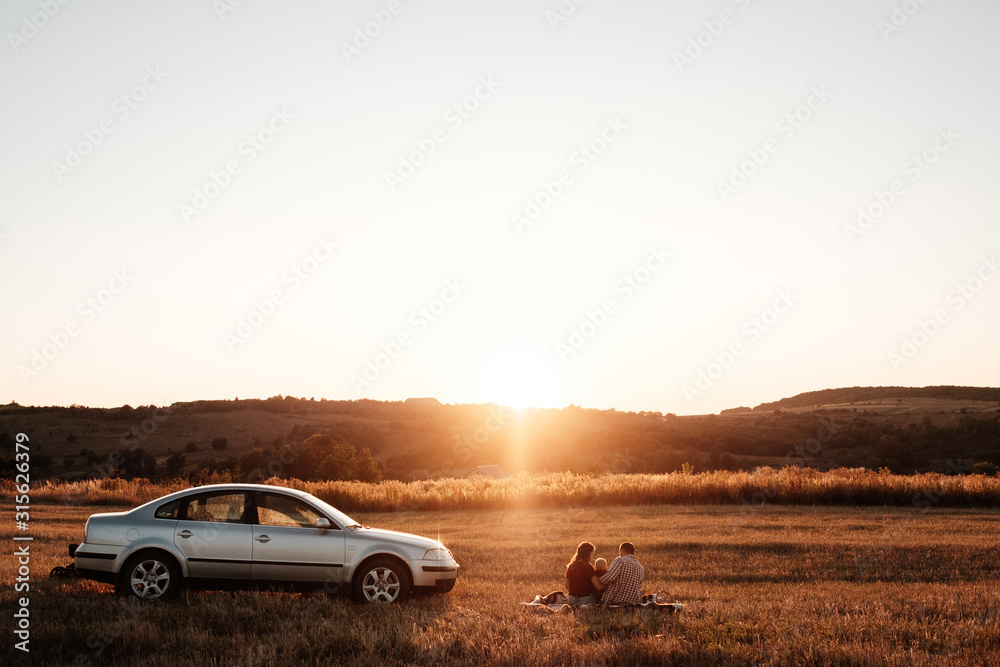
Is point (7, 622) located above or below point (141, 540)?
below

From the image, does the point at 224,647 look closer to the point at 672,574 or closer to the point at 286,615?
the point at 286,615

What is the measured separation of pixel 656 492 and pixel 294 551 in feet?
77.3

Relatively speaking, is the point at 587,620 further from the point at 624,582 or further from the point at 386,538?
the point at 386,538

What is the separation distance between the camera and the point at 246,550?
1089cm

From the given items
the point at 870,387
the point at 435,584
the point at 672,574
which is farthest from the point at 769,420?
the point at 435,584

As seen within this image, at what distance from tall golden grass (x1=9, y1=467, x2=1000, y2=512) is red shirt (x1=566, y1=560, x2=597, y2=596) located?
20256 millimetres

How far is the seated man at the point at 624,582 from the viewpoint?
450 inches

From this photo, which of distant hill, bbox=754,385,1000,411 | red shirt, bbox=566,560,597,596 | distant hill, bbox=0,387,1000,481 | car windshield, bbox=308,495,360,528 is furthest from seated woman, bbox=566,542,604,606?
distant hill, bbox=754,385,1000,411

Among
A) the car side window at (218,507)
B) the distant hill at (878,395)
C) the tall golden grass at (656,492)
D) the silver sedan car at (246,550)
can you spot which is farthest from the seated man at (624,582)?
the distant hill at (878,395)

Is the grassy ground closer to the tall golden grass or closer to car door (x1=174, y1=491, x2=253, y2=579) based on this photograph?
car door (x1=174, y1=491, x2=253, y2=579)

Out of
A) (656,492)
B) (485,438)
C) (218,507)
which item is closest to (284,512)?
(218,507)

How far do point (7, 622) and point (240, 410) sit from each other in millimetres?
101442

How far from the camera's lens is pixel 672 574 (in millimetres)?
15492

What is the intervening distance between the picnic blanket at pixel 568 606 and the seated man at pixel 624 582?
0.32ft
